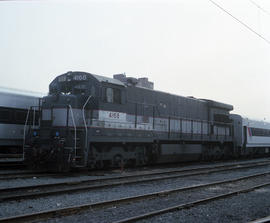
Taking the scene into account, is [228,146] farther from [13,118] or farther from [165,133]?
[13,118]

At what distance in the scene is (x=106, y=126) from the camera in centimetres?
1095

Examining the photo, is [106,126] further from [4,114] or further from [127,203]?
[4,114]

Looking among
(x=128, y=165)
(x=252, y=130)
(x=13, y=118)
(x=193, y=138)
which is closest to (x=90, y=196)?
(x=128, y=165)

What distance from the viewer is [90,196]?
6836 mm

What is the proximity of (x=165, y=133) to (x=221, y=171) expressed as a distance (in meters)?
3.11

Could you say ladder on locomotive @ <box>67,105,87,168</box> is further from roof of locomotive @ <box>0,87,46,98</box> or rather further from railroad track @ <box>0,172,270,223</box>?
roof of locomotive @ <box>0,87,46,98</box>

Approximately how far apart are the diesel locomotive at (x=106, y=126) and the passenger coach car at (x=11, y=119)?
3036 millimetres

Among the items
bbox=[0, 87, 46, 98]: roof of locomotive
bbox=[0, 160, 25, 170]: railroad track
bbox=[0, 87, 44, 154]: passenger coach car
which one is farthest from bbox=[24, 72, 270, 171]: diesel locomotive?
bbox=[0, 87, 46, 98]: roof of locomotive

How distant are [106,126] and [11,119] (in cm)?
578

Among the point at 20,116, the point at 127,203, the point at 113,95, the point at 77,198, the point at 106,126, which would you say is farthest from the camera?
the point at 20,116

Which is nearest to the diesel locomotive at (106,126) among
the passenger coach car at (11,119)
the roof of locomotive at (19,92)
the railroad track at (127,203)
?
the passenger coach car at (11,119)

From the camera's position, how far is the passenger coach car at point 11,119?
1388 centimetres

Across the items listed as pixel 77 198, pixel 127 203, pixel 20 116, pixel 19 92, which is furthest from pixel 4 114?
pixel 127 203

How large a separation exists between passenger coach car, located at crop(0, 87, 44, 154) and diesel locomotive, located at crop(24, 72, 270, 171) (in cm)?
304
